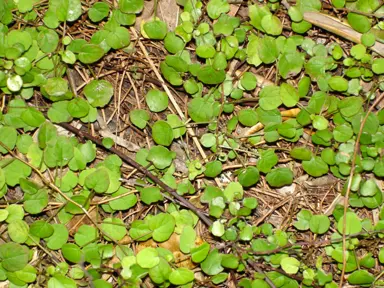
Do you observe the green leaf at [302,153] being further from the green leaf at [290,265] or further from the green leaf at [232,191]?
the green leaf at [290,265]

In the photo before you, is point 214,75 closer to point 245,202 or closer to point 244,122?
point 244,122

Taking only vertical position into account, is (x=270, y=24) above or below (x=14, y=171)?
above

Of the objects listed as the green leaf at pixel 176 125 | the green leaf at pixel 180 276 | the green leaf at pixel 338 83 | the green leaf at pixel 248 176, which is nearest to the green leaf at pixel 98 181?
the green leaf at pixel 176 125

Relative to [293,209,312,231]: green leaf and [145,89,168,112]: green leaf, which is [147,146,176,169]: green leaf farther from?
[293,209,312,231]: green leaf

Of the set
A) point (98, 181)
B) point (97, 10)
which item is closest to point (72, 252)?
point (98, 181)

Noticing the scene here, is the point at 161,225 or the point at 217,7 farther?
the point at 217,7

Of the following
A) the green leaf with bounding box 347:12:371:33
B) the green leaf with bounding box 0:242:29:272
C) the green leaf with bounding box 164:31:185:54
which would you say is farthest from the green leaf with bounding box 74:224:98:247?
the green leaf with bounding box 347:12:371:33

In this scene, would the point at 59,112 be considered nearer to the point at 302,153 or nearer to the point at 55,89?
the point at 55,89

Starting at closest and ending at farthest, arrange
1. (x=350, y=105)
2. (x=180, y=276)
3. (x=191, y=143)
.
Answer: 1. (x=180, y=276)
2. (x=350, y=105)
3. (x=191, y=143)
